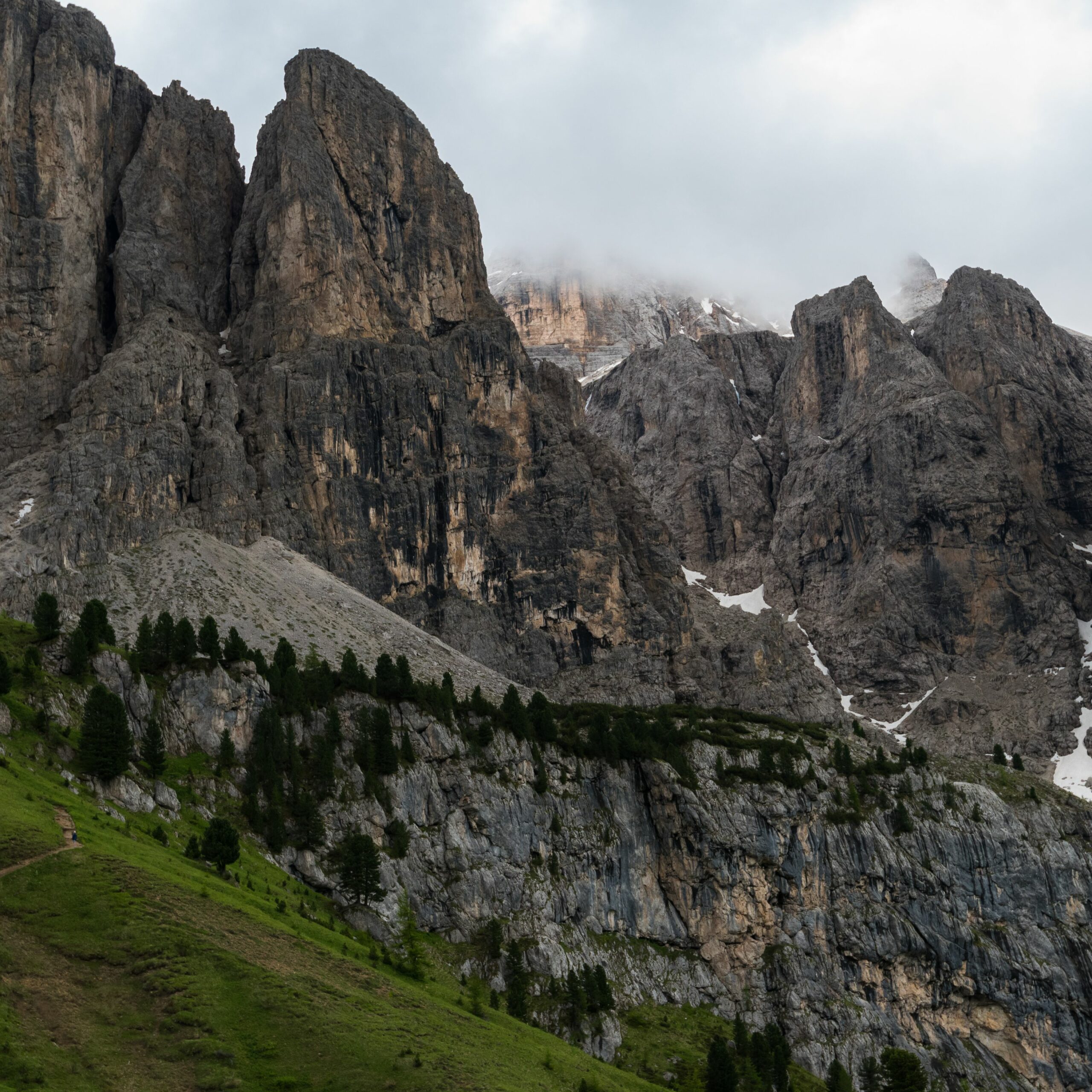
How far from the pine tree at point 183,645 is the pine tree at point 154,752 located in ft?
48.5

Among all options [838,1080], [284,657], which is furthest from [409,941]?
[838,1080]

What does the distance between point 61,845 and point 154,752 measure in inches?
1321

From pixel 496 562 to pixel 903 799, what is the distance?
73.6 m

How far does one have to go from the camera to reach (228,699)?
392 ft

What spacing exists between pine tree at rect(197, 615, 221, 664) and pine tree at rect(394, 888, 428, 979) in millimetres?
29824

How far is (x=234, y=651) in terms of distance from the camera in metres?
125

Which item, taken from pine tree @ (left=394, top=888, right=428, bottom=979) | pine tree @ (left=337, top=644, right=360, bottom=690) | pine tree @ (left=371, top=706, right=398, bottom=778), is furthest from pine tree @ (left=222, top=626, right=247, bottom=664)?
pine tree @ (left=394, top=888, right=428, bottom=979)

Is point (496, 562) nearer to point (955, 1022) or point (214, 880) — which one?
point (955, 1022)

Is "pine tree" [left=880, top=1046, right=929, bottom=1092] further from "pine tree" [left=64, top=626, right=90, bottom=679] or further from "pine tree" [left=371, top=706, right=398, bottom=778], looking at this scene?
"pine tree" [left=64, top=626, right=90, bottom=679]

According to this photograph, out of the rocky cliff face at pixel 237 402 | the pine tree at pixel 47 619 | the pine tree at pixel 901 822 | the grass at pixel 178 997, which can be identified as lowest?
the grass at pixel 178 997

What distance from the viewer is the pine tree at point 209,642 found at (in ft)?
404

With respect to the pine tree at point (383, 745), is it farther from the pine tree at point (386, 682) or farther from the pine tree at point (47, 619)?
the pine tree at point (47, 619)

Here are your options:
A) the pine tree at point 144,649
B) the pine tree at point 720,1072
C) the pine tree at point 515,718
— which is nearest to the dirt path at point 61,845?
the pine tree at point 144,649

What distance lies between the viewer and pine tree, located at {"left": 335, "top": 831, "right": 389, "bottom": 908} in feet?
350
